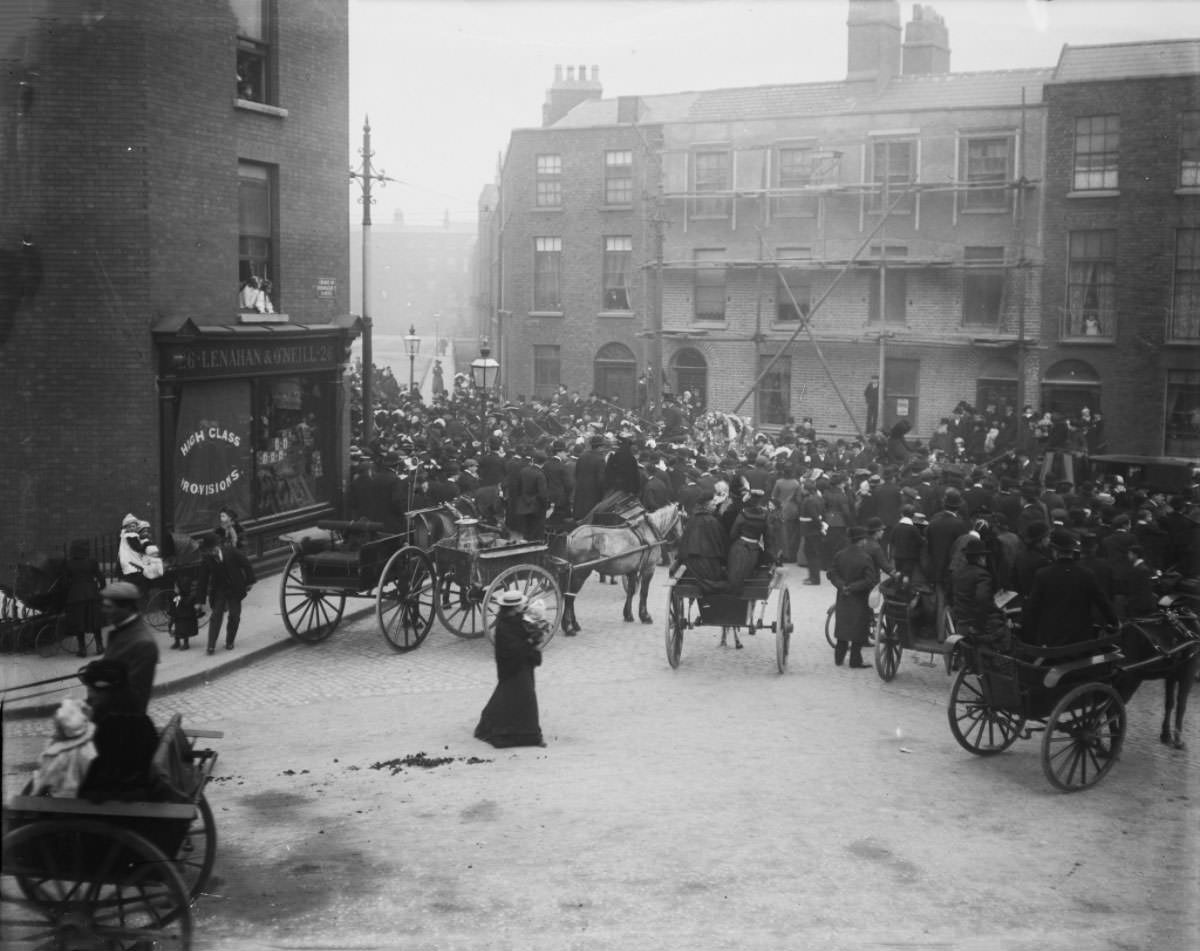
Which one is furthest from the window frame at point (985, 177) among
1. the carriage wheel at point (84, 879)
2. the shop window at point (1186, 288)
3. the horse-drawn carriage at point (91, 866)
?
the carriage wheel at point (84, 879)

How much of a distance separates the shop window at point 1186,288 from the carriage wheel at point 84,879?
32882 mm

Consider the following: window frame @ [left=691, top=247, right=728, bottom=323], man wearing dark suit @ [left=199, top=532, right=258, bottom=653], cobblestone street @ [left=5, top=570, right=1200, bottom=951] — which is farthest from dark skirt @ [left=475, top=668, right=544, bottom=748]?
window frame @ [left=691, top=247, right=728, bottom=323]

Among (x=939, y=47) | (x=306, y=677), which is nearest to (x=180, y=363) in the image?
(x=306, y=677)

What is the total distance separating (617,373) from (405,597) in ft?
93.0

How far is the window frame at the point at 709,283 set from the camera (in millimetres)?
41094

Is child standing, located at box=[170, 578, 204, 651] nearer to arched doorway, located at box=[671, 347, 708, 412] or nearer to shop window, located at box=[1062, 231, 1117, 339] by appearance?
arched doorway, located at box=[671, 347, 708, 412]

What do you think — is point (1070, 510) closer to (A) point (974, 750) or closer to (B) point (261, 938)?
(A) point (974, 750)

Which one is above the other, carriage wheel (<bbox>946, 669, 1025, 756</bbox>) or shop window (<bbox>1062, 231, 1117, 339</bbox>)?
shop window (<bbox>1062, 231, 1117, 339</bbox>)

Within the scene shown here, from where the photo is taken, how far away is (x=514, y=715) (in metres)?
11.5

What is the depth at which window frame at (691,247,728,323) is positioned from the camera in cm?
4109

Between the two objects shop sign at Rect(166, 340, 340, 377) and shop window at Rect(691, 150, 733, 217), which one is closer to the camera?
shop sign at Rect(166, 340, 340, 377)

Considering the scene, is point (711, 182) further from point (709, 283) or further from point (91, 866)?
point (91, 866)

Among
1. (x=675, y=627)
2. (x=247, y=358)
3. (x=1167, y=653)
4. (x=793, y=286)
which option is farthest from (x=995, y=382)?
(x=1167, y=653)

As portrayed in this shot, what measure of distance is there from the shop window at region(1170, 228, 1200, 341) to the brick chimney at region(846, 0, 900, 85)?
1040 cm
